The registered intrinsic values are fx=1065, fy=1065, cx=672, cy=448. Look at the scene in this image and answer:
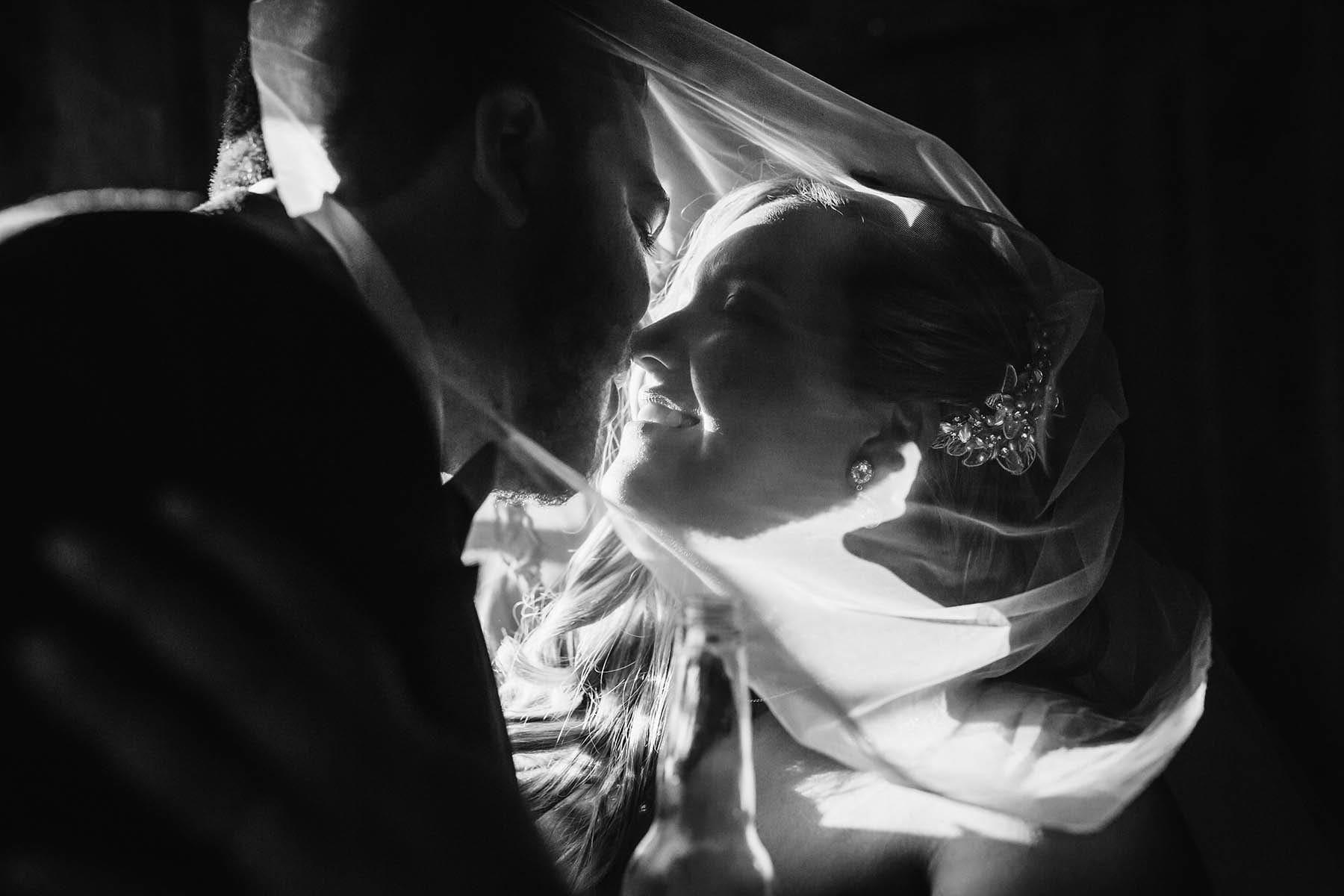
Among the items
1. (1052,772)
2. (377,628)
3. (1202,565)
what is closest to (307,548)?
(377,628)

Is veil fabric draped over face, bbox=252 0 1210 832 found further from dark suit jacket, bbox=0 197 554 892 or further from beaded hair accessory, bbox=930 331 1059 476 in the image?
dark suit jacket, bbox=0 197 554 892

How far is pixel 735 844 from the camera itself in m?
0.67

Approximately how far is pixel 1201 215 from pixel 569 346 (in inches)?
57.0

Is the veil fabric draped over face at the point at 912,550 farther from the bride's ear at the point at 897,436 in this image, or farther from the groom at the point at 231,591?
the groom at the point at 231,591

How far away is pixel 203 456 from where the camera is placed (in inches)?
23.2

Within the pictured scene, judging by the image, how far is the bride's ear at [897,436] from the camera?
128 centimetres

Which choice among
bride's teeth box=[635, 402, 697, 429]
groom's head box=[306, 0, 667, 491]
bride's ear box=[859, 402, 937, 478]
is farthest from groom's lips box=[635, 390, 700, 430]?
bride's ear box=[859, 402, 937, 478]

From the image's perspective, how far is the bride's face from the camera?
3.97 feet

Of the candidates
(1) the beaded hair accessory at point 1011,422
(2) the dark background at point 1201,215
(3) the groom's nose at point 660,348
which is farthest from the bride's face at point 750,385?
(2) the dark background at point 1201,215

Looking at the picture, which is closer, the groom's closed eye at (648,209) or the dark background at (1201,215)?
the groom's closed eye at (648,209)

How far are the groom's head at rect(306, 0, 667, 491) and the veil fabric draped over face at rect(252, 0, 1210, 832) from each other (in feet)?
0.09

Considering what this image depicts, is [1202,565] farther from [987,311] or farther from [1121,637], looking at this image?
[987,311]

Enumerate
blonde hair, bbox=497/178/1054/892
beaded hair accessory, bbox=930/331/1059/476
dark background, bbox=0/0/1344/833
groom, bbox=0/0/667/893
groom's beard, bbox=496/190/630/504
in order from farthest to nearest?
dark background, bbox=0/0/1344/833 → beaded hair accessory, bbox=930/331/1059/476 → blonde hair, bbox=497/178/1054/892 → groom's beard, bbox=496/190/630/504 → groom, bbox=0/0/667/893

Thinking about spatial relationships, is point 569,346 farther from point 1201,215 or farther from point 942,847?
point 1201,215
